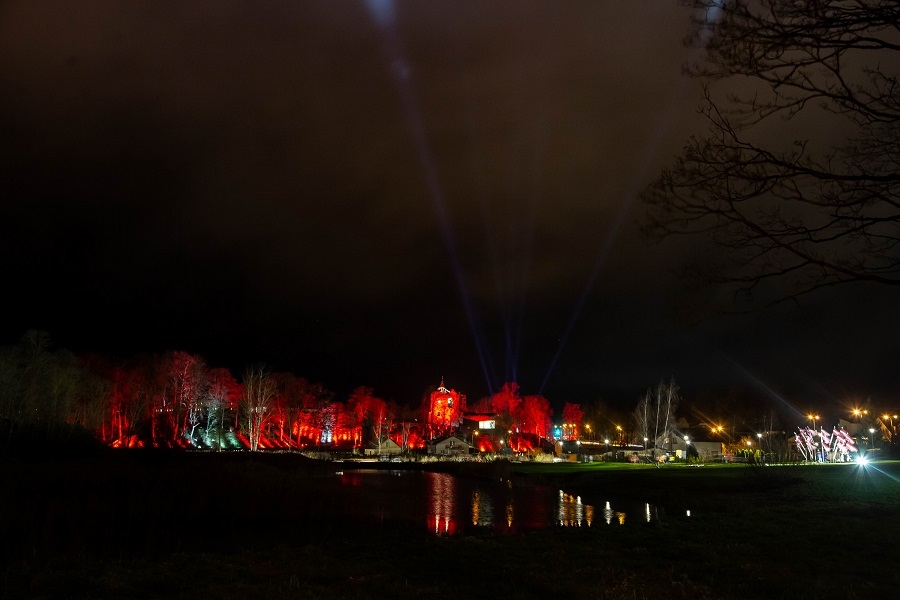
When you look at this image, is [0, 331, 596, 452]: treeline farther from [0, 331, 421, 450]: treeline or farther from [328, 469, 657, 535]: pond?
[328, 469, 657, 535]: pond

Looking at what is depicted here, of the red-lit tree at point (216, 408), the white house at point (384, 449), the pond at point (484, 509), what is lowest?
the white house at point (384, 449)

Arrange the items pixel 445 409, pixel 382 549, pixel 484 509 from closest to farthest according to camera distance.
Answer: pixel 382 549 < pixel 484 509 < pixel 445 409

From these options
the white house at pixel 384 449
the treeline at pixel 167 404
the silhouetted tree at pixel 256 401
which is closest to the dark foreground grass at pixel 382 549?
the treeline at pixel 167 404

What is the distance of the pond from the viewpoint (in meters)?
23.8

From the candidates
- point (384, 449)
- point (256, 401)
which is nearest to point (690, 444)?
point (384, 449)

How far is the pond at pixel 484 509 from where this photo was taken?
938 inches

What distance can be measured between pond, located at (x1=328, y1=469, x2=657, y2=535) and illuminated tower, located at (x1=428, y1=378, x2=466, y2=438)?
92674mm

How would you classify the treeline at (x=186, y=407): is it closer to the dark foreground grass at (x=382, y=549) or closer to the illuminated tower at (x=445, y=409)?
the illuminated tower at (x=445, y=409)

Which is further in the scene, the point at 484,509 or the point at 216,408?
the point at 216,408

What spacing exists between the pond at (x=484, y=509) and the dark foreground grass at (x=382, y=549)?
2268 mm

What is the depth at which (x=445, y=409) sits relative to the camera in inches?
5551

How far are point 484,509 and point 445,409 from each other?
11219 centimetres

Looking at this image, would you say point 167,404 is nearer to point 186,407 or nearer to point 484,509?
point 186,407

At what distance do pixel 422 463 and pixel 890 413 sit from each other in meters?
86.1
